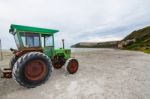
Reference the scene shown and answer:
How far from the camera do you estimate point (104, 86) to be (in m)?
7.27

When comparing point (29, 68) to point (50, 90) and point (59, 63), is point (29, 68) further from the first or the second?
point (59, 63)

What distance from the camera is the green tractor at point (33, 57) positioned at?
22.8ft

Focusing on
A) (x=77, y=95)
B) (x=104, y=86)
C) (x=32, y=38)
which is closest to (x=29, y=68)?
(x=32, y=38)

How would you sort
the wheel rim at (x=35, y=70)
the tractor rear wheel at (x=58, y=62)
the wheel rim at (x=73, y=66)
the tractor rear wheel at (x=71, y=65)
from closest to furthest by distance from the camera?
the wheel rim at (x=35, y=70), the tractor rear wheel at (x=71, y=65), the wheel rim at (x=73, y=66), the tractor rear wheel at (x=58, y=62)

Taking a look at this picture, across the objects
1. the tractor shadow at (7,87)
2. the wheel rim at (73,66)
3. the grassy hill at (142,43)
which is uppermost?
the grassy hill at (142,43)

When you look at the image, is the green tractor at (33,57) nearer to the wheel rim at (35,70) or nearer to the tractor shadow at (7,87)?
the wheel rim at (35,70)

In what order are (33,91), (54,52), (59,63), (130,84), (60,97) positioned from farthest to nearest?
(59,63) < (54,52) < (130,84) < (33,91) < (60,97)

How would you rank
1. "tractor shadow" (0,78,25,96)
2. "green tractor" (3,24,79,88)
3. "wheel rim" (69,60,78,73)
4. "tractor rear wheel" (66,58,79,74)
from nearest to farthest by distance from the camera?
"green tractor" (3,24,79,88)
"tractor shadow" (0,78,25,96)
"tractor rear wheel" (66,58,79,74)
"wheel rim" (69,60,78,73)

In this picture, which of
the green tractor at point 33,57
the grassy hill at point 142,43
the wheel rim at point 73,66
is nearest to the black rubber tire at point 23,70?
the green tractor at point 33,57

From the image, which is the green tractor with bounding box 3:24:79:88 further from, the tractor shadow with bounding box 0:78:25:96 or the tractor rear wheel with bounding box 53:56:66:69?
the tractor shadow with bounding box 0:78:25:96

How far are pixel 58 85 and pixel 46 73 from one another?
89 cm

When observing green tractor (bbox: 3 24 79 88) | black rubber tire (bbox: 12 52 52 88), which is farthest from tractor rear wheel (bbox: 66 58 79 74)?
black rubber tire (bbox: 12 52 52 88)

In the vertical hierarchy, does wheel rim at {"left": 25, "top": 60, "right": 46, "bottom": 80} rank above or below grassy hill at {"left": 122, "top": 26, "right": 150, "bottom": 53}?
below

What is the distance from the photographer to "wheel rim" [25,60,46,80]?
721cm
